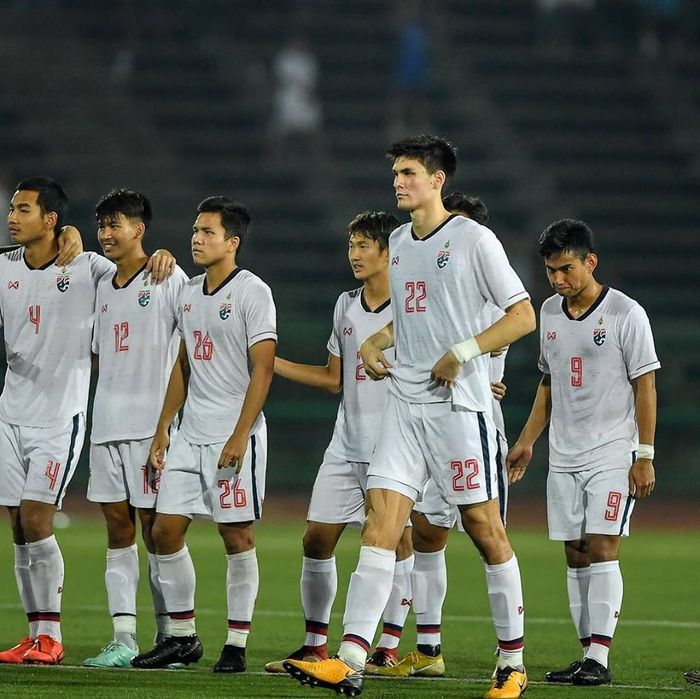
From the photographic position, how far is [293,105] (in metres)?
22.8

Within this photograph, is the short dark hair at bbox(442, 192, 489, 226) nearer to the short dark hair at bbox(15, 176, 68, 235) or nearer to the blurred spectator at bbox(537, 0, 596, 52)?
the short dark hair at bbox(15, 176, 68, 235)

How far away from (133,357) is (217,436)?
669 millimetres

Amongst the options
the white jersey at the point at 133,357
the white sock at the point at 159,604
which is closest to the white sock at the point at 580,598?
the white sock at the point at 159,604

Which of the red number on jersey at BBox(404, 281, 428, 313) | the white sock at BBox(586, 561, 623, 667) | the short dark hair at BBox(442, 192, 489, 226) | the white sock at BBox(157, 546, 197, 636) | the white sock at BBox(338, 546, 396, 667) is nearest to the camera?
the white sock at BBox(338, 546, 396, 667)

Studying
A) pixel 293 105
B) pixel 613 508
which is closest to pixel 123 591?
pixel 613 508

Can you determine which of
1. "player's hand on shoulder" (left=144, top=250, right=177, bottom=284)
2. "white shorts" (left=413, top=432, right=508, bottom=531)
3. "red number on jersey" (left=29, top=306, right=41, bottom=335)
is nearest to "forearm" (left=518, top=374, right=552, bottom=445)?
"white shorts" (left=413, top=432, right=508, bottom=531)

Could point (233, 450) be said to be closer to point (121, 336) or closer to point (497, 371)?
point (121, 336)

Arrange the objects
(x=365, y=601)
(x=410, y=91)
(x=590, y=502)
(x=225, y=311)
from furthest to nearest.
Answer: (x=410, y=91) < (x=225, y=311) < (x=590, y=502) < (x=365, y=601)

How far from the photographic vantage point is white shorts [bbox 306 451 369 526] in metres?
7.46

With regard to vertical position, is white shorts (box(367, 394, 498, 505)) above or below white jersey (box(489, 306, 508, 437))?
below

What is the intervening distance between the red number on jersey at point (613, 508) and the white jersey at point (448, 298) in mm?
1039

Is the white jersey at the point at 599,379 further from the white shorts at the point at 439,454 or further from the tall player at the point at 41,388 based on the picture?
the tall player at the point at 41,388

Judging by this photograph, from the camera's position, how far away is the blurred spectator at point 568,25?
24859 mm

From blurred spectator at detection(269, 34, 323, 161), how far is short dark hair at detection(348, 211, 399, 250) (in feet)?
50.6
